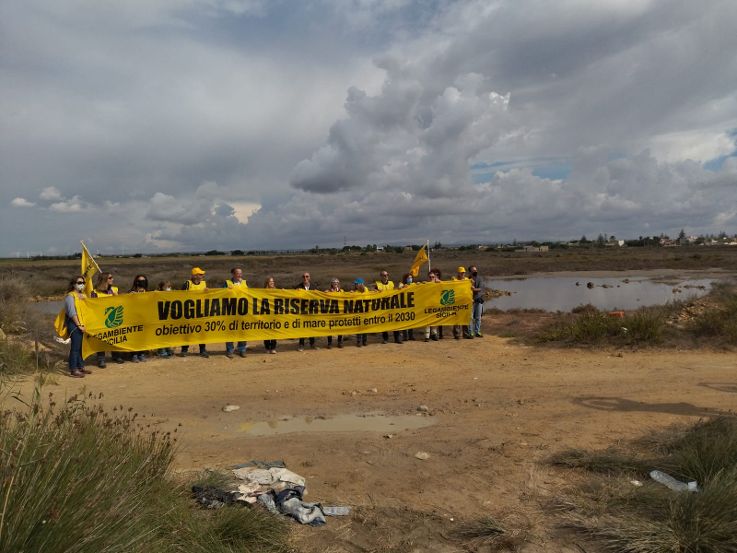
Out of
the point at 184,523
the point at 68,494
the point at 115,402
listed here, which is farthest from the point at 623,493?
the point at 115,402

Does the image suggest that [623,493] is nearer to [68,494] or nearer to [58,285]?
[68,494]

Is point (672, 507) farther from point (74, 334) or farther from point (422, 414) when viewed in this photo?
point (74, 334)

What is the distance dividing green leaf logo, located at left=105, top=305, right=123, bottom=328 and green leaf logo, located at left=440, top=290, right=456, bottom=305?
8245mm

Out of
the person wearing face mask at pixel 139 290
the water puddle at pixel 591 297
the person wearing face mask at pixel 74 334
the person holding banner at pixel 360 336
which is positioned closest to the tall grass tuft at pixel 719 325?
the person holding banner at pixel 360 336

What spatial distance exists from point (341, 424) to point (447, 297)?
785 cm

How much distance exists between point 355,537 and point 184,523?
1.37m

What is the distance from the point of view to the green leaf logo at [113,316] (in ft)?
36.8

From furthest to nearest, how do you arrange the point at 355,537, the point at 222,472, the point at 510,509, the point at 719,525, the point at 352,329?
the point at 352,329, the point at 222,472, the point at 510,509, the point at 355,537, the point at 719,525

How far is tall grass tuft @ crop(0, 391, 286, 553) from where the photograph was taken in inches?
99.0

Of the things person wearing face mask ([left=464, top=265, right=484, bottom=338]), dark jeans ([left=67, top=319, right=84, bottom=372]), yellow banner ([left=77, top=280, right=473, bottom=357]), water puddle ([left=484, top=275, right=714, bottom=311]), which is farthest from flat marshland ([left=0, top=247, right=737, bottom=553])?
water puddle ([left=484, top=275, right=714, bottom=311])

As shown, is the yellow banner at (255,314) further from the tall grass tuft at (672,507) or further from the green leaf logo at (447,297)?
the tall grass tuft at (672,507)

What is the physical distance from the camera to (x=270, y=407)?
821 centimetres

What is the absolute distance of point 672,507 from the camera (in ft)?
13.2

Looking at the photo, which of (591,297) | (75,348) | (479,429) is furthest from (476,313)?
(591,297)
